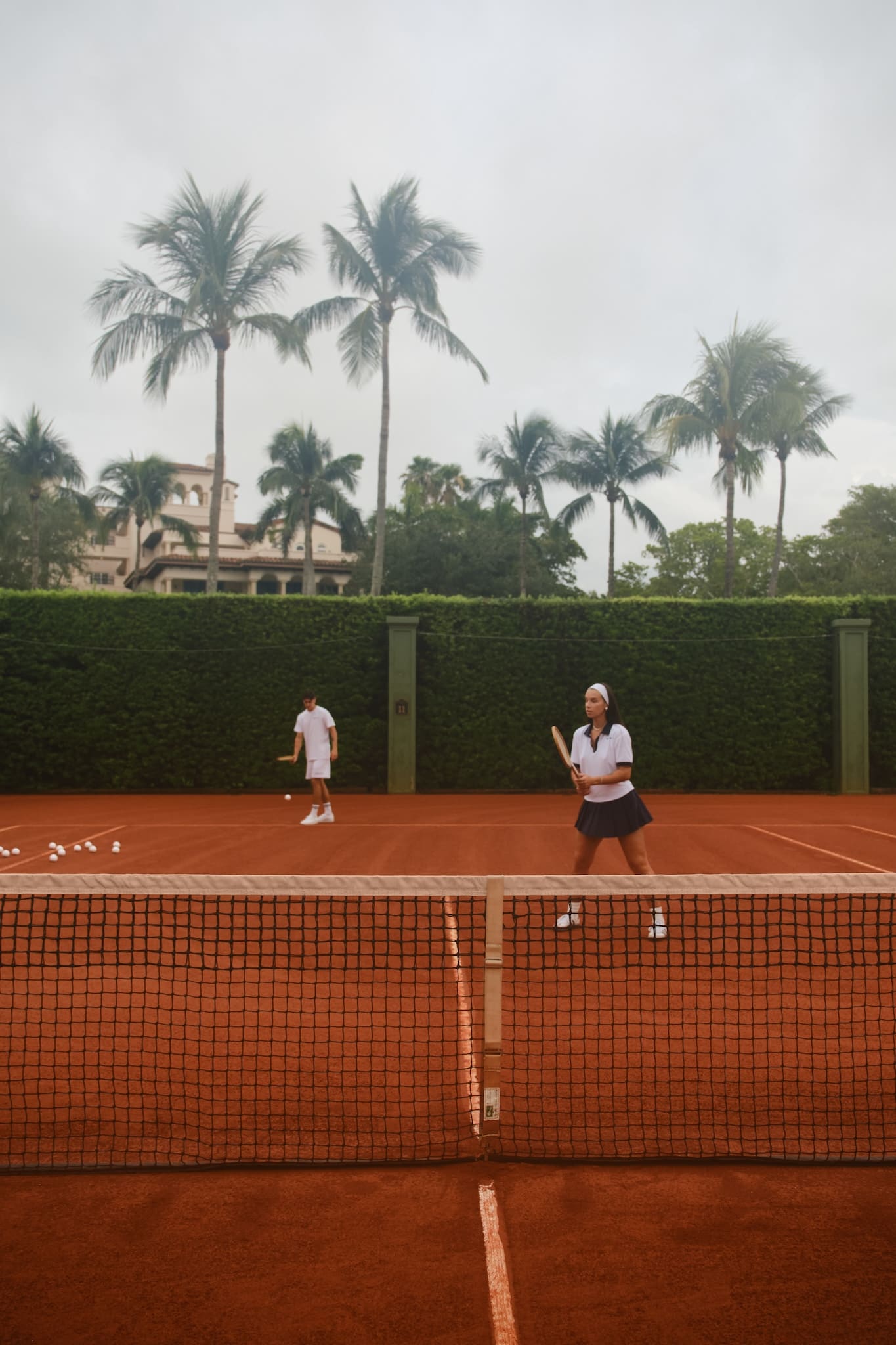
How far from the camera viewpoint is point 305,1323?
9.33 feet

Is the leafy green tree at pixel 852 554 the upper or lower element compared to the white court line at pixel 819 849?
upper

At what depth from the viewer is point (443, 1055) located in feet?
15.9

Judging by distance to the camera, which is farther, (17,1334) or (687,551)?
(687,551)

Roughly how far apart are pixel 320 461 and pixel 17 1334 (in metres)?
41.8

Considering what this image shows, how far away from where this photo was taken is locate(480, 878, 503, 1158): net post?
13.1ft

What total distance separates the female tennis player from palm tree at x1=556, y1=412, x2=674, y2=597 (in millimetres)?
31739

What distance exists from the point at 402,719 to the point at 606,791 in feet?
41.1

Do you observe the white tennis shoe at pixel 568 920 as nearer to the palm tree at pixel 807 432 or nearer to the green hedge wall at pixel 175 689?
the green hedge wall at pixel 175 689

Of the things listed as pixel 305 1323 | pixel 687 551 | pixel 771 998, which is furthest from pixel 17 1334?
pixel 687 551

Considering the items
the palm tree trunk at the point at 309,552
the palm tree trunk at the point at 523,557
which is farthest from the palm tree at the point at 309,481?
the palm tree trunk at the point at 523,557

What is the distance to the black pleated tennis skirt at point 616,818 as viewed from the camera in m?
6.98

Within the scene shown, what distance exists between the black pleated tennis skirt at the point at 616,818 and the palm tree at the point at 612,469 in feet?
105

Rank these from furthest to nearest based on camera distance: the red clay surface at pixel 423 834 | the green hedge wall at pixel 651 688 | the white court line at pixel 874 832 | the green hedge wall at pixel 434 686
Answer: the green hedge wall at pixel 651 688, the green hedge wall at pixel 434 686, the white court line at pixel 874 832, the red clay surface at pixel 423 834

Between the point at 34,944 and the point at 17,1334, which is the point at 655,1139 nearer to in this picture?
the point at 17,1334
